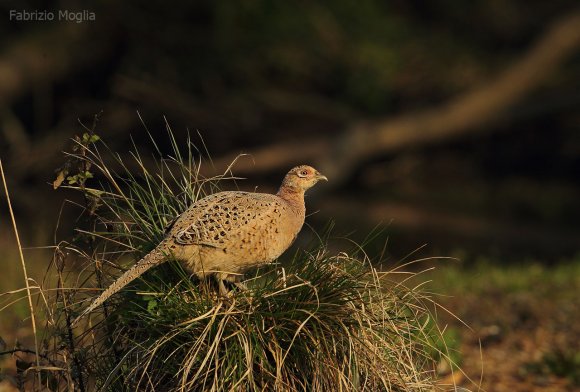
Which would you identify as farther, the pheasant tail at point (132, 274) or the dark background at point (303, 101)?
the dark background at point (303, 101)

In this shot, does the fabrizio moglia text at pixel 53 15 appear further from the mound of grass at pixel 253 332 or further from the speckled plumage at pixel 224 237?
the speckled plumage at pixel 224 237

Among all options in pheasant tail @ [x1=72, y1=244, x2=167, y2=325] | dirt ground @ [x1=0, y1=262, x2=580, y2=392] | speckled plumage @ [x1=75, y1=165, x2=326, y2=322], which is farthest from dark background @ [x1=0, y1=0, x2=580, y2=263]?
pheasant tail @ [x1=72, y1=244, x2=167, y2=325]

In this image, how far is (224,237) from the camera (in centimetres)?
388

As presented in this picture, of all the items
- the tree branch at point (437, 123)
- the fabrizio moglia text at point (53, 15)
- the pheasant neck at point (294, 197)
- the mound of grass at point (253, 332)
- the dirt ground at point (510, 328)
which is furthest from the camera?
the tree branch at point (437, 123)

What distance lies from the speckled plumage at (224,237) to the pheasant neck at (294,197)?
0.09 m

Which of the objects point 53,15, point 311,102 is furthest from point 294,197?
point 311,102

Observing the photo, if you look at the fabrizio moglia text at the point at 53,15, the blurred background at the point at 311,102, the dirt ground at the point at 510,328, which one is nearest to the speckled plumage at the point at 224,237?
the dirt ground at the point at 510,328

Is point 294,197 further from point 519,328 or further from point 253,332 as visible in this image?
point 519,328

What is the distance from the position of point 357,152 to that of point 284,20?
2555 millimetres

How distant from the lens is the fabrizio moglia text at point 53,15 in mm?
14066

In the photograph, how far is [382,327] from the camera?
3898 millimetres

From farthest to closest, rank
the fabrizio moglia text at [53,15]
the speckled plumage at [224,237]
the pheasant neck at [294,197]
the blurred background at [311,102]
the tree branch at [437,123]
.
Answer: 1. the tree branch at [437,123]
2. the fabrizio moglia text at [53,15]
3. the blurred background at [311,102]
4. the pheasant neck at [294,197]
5. the speckled plumage at [224,237]

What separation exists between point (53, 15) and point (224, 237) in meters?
11.4

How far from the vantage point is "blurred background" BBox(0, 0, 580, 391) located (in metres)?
13.7
